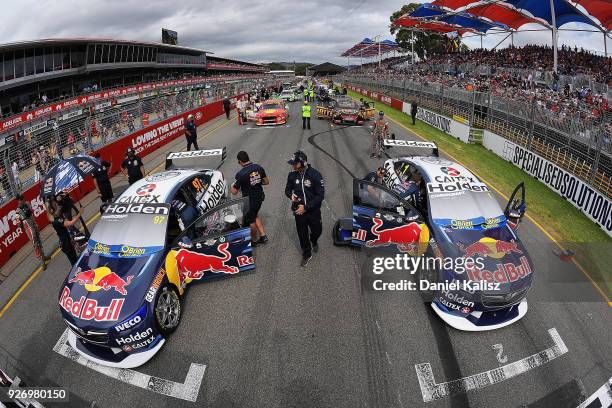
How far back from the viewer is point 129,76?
2349 inches

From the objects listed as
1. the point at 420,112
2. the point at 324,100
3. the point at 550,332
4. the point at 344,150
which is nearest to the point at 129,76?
the point at 324,100

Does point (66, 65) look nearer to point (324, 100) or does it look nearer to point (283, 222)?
point (324, 100)

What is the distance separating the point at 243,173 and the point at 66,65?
47.5m

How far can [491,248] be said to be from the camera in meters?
5.16

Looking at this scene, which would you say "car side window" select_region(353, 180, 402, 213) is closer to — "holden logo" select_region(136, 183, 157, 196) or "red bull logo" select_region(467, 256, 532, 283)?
"red bull logo" select_region(467, 256, 532, 283)

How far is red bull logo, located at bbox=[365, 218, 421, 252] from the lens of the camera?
18.7 ft

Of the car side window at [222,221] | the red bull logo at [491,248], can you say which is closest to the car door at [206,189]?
the car side window at [222,221]

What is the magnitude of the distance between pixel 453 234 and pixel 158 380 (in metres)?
4.59

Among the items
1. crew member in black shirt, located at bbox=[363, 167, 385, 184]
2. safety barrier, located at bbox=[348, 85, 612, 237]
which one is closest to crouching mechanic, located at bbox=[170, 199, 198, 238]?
crew member in black shirt, located at bbox=[363, 167, 385, 184]

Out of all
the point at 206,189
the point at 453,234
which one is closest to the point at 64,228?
the point at 206,189

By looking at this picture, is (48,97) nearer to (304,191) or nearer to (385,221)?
(304,191)

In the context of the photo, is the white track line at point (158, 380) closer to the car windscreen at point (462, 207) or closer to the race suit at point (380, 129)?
the car windscreen at point (462, 207)

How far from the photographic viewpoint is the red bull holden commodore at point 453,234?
469 cm

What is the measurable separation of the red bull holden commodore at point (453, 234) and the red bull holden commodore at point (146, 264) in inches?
88.1
